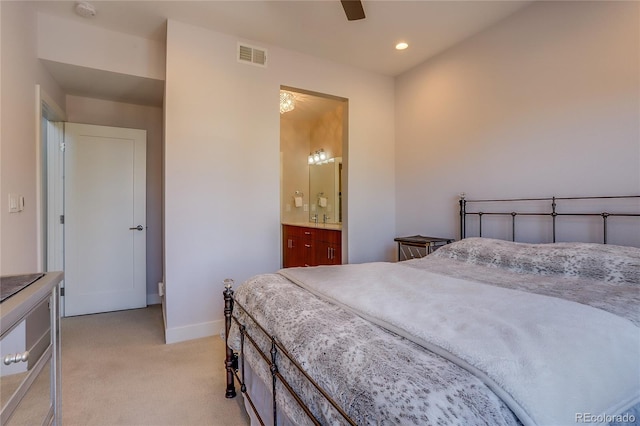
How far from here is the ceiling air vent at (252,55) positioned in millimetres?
2927

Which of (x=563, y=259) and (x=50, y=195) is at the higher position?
(x=50, y=195)

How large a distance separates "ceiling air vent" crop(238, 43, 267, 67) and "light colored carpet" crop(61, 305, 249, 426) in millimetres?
2568

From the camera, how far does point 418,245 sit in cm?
299

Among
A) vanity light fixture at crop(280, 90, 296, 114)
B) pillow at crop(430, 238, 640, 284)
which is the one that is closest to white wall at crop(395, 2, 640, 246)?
pillow at crop(430, 238, 640, 284)

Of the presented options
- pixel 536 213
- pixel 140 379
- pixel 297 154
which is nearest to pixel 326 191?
pixel 297 154

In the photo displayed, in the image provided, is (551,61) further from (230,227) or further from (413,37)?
(230,227)

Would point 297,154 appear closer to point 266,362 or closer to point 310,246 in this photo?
point 310,246

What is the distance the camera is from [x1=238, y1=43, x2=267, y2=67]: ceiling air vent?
9.60 ft

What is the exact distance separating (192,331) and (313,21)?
2.85 m

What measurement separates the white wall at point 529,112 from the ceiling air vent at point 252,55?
1.65 metres

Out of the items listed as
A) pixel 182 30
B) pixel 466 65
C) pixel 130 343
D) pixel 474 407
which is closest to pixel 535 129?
pixel 466 65

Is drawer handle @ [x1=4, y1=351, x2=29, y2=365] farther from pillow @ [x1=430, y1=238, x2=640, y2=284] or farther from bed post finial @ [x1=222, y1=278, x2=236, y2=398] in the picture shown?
pillow @ [x1=430, y1=238, x2=640, y2=284]

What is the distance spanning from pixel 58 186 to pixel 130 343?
1.91m

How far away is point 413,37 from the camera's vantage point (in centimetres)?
287
